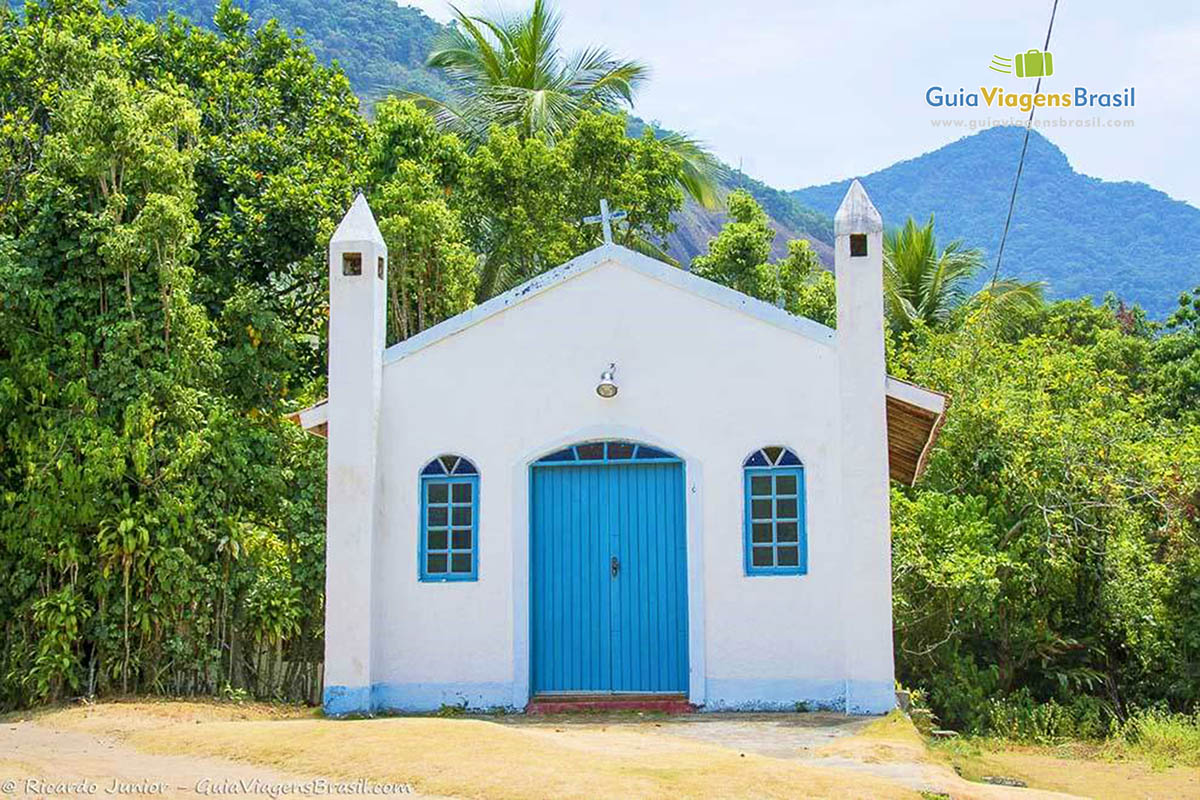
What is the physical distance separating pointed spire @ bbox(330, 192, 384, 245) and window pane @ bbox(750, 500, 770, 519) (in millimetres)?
4592

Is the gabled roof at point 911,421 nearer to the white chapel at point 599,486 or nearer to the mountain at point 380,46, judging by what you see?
the white chapel at point 599,486

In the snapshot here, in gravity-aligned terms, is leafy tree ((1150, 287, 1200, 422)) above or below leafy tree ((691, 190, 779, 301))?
below

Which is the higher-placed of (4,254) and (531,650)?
(4,254)

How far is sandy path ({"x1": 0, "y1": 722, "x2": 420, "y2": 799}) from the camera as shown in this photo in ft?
28.4

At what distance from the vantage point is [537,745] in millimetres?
9664

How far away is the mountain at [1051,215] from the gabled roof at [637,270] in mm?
54875

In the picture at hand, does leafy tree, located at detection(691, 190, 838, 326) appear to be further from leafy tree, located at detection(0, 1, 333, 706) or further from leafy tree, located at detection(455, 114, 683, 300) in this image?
leafy tree, located at detection(0, 1, 333, 706)

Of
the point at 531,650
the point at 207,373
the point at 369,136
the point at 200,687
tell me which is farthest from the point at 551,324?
the point at 369,136

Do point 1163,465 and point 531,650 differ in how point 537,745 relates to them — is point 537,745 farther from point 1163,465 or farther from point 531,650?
point 1163,465

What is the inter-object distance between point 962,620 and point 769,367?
7548 millimetres

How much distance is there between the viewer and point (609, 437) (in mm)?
13641

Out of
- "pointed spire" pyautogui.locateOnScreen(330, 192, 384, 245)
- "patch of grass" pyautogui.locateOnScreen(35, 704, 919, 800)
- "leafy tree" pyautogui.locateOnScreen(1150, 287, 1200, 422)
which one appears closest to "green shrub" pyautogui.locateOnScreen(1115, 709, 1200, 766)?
"patch of grass" pyautogui.locateOnScreen(35, 704, 919, 800)

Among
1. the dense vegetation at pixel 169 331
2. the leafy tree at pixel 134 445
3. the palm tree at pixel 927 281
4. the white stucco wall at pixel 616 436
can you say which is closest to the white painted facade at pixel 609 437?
the white stucco wall at pixel 616 436

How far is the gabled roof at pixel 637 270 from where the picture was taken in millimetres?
13406
